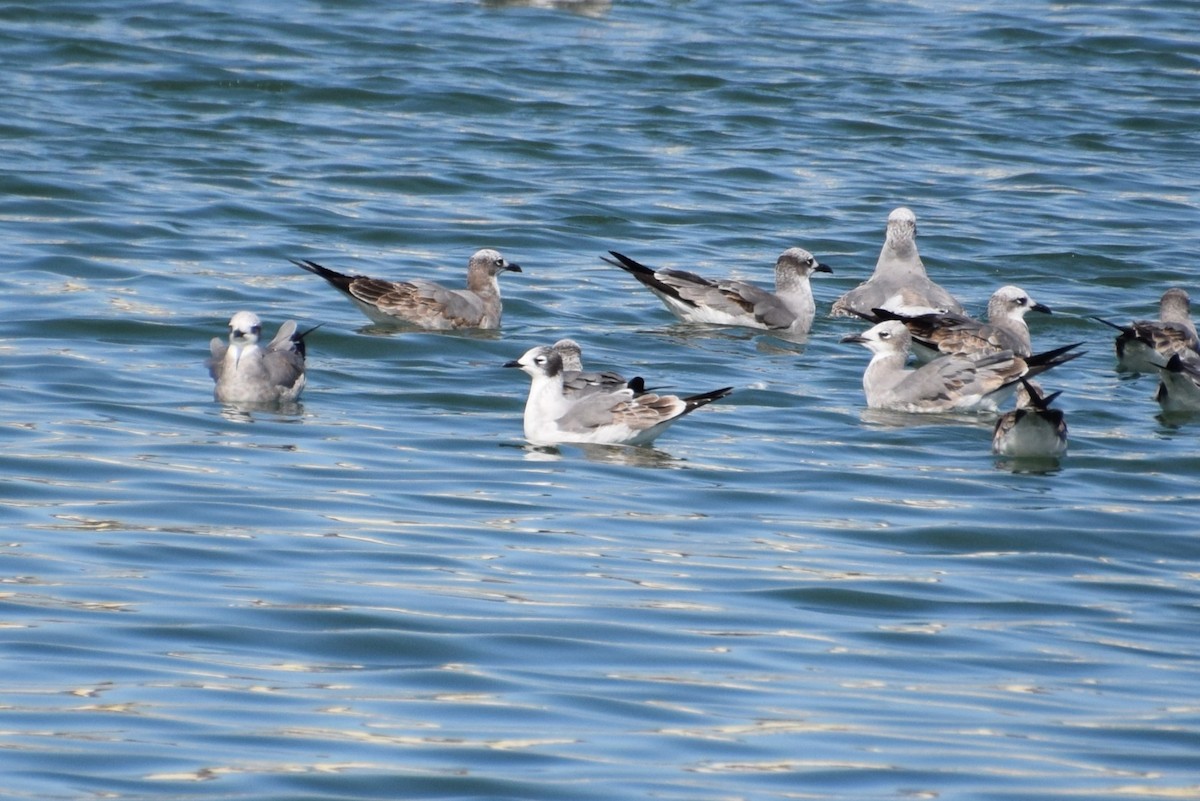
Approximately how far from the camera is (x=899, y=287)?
50.5 feet

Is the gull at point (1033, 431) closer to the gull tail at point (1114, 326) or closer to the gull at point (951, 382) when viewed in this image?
the gull at point (951, 382)

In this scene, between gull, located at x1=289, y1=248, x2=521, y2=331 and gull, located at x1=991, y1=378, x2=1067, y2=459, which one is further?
gull, located at x1=289, y1=248, x2=521, y2=331

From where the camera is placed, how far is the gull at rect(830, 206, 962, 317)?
15133 mm

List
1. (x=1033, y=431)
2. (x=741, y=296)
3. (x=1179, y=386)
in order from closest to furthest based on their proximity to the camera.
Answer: (x=1033, y=431) → (x=1179, y=386) → (x=741, y=296)

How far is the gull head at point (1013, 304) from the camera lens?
14258mm

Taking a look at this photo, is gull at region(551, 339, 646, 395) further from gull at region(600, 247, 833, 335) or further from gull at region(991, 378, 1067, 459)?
gull at region(600, 247, 833, 335)

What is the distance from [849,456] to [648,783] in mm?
5447

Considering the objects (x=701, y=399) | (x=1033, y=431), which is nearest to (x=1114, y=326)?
(x=1033, y=431)

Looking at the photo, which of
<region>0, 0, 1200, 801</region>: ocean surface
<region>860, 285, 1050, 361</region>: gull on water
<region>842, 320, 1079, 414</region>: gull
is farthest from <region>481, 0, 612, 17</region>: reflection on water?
<region>842, 320, 1079, 414</region>: gull

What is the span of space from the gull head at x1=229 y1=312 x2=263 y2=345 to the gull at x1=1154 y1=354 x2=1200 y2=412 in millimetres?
5264

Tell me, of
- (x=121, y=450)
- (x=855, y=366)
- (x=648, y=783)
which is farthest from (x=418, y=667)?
(x=855, y=366)

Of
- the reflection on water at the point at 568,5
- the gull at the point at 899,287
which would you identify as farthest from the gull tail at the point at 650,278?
the reflection on water at the point at 568,5

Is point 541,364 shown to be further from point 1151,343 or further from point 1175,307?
point 1175,307

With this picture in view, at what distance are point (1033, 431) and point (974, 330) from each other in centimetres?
311
